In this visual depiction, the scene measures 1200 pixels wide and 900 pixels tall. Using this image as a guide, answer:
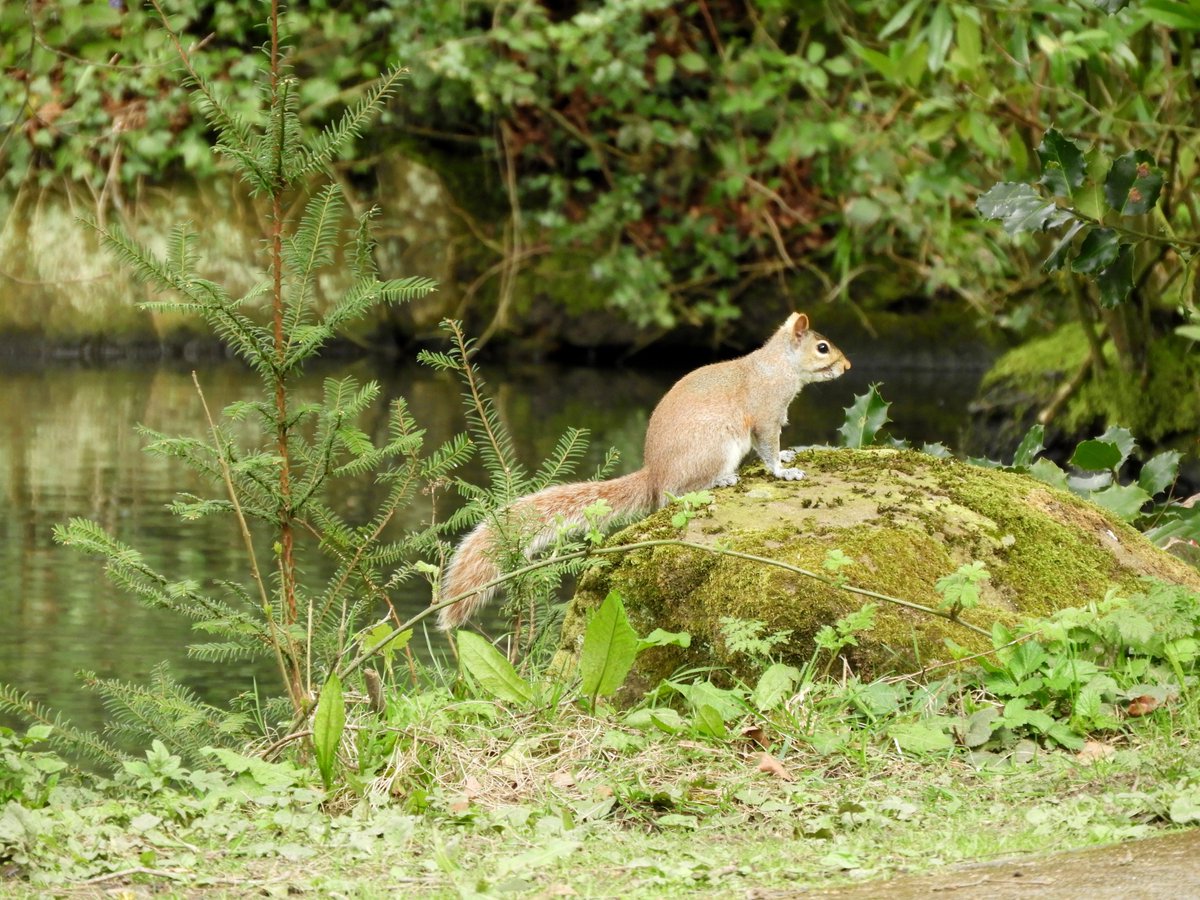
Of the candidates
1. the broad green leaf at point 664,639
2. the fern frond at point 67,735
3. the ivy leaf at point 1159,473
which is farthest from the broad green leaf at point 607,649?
the ivy leaf at point 1159,473

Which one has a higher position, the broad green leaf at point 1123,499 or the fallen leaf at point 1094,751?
the fallen leaf at point 1094,751

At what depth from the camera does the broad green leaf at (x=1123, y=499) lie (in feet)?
15.1

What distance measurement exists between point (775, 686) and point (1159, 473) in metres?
2.08

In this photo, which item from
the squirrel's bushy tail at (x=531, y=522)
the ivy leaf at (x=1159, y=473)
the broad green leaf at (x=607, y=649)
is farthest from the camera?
the ivy leaf at (x=1159, y=473)

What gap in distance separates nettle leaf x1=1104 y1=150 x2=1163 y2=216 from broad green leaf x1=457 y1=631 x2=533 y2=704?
2059 millimetres

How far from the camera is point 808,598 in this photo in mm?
3385

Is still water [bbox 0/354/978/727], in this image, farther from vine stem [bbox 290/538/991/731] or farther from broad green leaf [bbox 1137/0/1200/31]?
broad green leaf [bbox 1137/0/1200/31]

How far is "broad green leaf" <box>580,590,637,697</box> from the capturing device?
3.10 m

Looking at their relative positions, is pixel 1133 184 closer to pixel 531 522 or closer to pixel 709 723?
pixel 531 522

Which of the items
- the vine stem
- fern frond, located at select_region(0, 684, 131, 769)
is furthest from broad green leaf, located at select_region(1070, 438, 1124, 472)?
fern frond, located at select_region(0, 684, 131, 769)

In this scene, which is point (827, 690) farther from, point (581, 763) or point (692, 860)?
point (692, 860)

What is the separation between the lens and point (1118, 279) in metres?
4.26

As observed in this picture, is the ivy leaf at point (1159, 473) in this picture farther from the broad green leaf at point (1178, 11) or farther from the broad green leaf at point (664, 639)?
the broad green leaf at point (664, 639)

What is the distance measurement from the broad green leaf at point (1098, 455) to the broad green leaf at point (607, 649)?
6.55 feet
